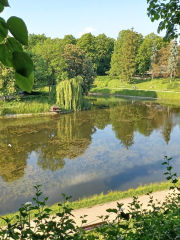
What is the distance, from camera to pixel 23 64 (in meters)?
0.64

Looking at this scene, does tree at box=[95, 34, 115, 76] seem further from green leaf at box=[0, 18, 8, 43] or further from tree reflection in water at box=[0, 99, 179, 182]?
green leaf at box=[0, 18, 8, 43]

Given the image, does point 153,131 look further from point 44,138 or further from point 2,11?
point 2,11

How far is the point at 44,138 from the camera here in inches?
553

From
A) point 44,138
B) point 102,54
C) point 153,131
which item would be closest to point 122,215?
point 44,138

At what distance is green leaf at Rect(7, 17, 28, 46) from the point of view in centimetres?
61

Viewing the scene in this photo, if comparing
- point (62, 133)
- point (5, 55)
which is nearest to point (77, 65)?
point (62, 133)

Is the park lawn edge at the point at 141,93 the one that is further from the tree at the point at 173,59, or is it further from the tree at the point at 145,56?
the tree at the point at 145,56

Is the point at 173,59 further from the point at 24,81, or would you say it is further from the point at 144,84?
the point at 24,81

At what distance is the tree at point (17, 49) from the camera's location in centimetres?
62

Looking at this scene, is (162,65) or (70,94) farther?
(162,65)

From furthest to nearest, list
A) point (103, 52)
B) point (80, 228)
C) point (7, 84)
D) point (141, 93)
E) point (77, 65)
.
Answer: point (103, 52)
point (141, 93)
point (77, 65)
point (7, 84)
point (80, 228)

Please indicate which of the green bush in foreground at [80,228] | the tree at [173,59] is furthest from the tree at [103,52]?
the green bush in foreground at [80,228]

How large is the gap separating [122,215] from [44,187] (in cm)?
737

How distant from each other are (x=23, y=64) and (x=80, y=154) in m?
11.1
